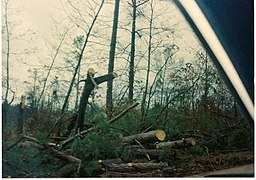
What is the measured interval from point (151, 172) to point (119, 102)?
15.0 inches

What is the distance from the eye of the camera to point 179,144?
2053 mm

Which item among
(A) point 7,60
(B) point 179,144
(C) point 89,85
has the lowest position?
(B) point 179,144

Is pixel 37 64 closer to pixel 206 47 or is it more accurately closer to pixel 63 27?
pixel 63 27

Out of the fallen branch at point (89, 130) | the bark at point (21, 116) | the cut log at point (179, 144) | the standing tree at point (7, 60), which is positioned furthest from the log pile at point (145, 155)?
the standing tree at point (7, 60)

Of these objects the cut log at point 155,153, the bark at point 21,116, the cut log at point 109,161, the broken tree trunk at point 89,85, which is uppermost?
the broken tree trunk at point 89,85

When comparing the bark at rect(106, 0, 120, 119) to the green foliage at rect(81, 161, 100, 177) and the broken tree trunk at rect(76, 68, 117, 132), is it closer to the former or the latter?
the broken tree trunk at rect(76, 68, 117, 132)

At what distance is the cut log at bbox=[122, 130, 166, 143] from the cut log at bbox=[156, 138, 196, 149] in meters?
0.03

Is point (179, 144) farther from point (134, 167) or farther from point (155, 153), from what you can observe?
point (134, 167)

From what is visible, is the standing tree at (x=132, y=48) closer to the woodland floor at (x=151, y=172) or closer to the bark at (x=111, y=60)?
the bark at (x=111, y=60)

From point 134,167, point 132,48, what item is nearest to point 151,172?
point 134,167

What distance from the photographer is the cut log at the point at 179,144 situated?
204 cm

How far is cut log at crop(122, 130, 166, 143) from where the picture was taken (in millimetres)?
2023

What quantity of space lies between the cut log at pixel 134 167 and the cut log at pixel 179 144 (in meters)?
0.09

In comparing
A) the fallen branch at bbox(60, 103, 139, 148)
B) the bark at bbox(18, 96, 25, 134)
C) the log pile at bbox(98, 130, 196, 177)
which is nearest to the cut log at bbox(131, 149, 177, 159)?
the log pile at bbox(98, 130, 196, 177)
